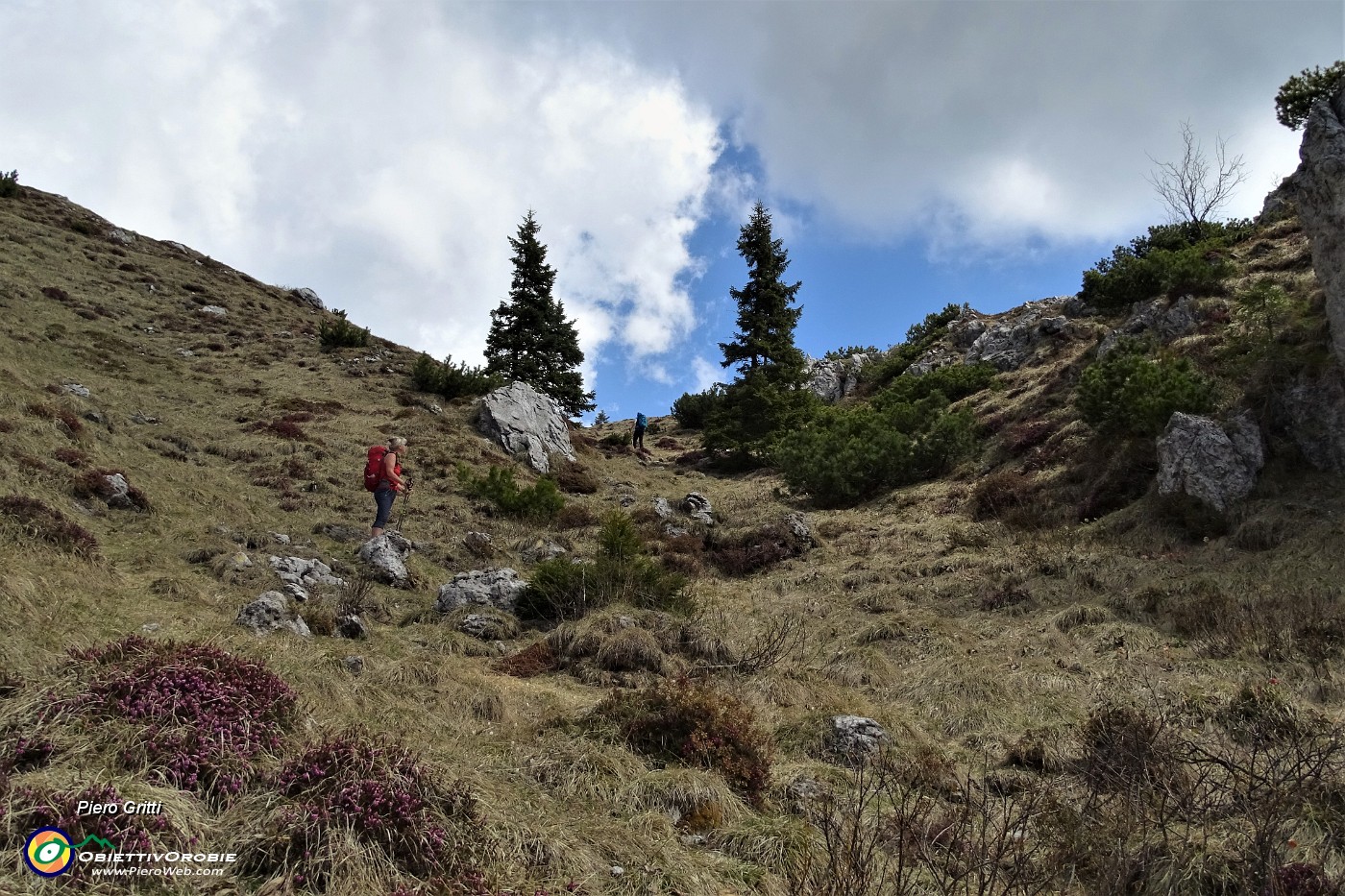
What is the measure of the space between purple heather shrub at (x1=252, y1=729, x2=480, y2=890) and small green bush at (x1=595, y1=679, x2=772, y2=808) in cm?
186

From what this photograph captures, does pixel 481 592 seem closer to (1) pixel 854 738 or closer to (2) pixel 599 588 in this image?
(2) pixel 599 588

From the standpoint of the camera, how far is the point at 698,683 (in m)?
6.59

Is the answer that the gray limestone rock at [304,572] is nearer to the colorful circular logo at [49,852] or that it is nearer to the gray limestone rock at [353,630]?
the gray limestone rock at [353,630]

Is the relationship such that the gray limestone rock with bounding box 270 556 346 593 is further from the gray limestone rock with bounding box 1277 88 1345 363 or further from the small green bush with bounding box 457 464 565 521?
the gray limestone rock with bounding box 1277 88 1345 363

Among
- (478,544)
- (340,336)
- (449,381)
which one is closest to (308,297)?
(340,336)

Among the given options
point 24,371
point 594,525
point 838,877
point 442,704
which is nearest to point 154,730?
point 442,704

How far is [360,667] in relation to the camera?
20.5 feet

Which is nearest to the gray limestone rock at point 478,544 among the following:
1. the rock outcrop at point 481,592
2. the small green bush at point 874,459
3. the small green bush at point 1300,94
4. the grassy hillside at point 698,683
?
the grassy hillside at point 698,683

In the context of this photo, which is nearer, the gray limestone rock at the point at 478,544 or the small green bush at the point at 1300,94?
the gray limestone rock at the point at 478,544

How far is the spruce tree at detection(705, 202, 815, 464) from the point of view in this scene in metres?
25.9

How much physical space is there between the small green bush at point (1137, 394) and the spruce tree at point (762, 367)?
1174 centimetres

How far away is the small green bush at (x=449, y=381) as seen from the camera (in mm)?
24828

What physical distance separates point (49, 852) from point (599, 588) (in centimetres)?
681

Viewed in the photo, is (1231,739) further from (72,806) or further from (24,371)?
(24,371)
